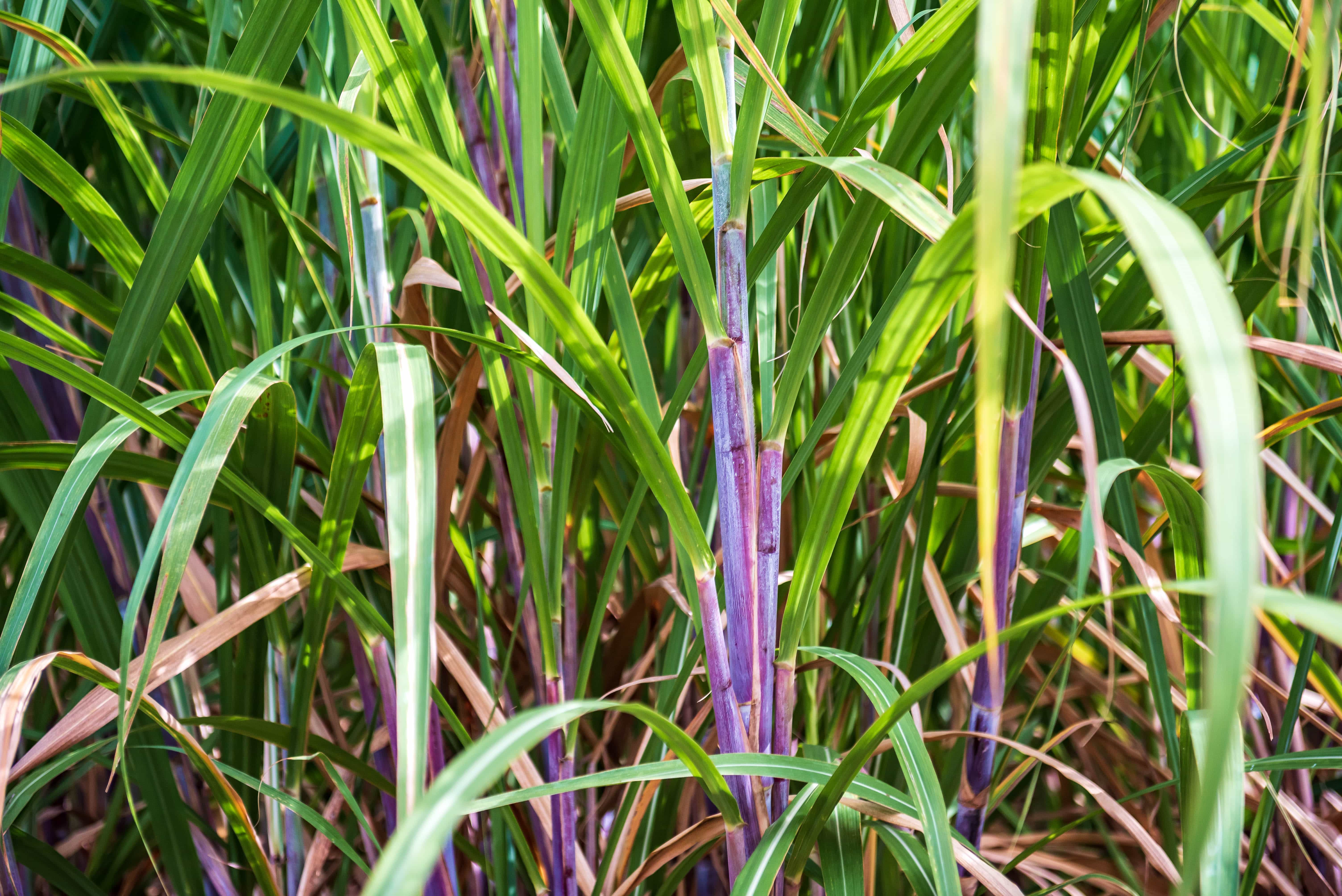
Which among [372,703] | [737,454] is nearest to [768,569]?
[737,454]

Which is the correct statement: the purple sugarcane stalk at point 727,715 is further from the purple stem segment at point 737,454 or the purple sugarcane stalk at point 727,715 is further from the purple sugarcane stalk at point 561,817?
the purple sugarcane stalk at point 561,817

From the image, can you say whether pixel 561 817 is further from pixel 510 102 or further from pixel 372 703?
pixel 510 102

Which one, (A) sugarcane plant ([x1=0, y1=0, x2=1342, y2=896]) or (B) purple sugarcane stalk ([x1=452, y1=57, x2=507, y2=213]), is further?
(B) purple sugarcane stalk ([x1=452, y1=57, x2=507, y2=213])

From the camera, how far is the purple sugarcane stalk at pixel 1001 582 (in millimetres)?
435

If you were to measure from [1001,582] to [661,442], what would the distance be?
0.67 ft

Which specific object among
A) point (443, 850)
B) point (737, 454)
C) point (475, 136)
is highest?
point (475, 136)

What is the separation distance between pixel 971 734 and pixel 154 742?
0.55m

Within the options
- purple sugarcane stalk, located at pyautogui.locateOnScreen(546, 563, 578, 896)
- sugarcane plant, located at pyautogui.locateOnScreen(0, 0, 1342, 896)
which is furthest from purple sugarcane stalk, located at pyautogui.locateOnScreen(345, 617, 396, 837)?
purple sugarcane stalk, located at pyautogui.locateOnScreen(546, 563, 578, 896)

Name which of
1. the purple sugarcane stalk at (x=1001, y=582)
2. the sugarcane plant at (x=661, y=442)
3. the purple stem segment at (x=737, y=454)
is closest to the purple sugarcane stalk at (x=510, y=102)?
the sugarcane plant at (x=661, y=442)

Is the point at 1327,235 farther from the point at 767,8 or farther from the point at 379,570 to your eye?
the point at 379,570

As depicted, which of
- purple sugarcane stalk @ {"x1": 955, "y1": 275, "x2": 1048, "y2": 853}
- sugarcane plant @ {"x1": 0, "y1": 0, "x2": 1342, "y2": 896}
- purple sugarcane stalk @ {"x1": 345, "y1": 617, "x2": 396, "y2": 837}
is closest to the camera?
sugarcane plant @ {"x1": 0, "y1": 0, "x2": 1342, "y2": 896}

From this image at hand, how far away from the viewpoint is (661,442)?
0.36 meters

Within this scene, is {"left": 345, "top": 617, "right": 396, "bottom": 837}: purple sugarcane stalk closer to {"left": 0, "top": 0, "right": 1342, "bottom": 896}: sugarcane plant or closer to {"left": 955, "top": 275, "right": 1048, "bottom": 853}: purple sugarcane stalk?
{"left": 0, "top": 0, "right": 1342, "bottom": 896}: sugarcane plant

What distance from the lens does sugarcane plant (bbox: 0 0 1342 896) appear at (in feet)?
0.91
